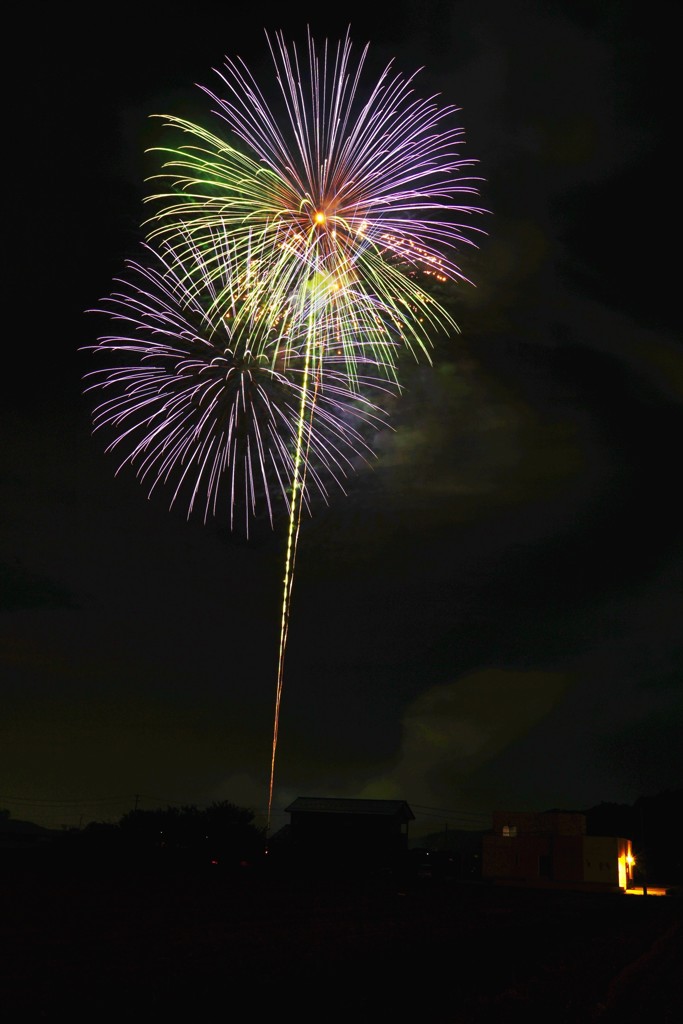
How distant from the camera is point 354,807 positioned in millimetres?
73375

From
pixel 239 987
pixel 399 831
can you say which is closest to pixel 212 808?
pixel 399 831

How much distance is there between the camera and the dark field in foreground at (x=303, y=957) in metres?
13.5

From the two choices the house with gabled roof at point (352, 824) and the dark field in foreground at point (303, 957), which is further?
the house with gabled roof at point (352, 824)

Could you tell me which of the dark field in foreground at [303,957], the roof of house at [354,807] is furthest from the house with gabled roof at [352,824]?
the dark field in foreground at [303,957]

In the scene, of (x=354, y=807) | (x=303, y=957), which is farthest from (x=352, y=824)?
(x=303, y=957)

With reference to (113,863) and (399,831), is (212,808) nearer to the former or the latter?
(399,831)

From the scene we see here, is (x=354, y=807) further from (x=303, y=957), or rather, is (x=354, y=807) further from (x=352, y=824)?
(x=303, y=957)

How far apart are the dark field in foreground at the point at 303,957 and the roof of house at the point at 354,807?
125 feet

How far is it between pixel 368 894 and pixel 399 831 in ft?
116

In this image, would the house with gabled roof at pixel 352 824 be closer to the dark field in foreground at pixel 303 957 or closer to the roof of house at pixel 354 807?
the roof of house at pixel 354 807

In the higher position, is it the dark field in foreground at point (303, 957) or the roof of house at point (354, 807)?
the roof of house at point (354, 807)

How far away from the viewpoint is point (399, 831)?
71.9 m

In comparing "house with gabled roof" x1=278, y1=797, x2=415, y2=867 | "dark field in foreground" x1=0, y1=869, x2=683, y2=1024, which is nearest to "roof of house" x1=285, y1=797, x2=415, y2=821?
"house with gabled roof" x1=278, y1=797, x2=415, y2=867

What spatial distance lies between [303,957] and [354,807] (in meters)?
56.5
